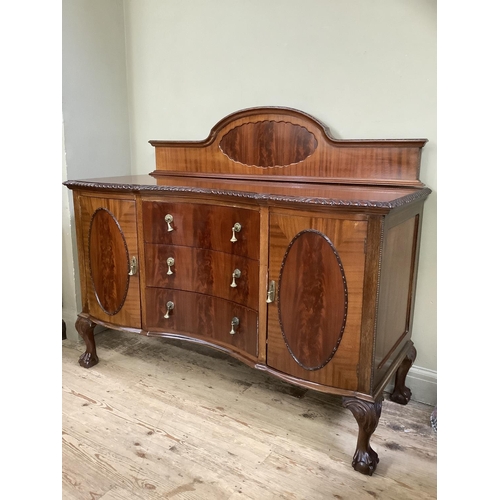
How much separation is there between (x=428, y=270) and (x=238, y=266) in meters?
0.78

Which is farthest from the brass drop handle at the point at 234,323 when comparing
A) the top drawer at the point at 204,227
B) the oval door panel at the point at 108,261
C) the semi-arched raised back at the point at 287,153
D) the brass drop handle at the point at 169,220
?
the semi-arched raised back at the point at 287,153

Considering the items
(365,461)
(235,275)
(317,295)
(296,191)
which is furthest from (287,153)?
(365,461)

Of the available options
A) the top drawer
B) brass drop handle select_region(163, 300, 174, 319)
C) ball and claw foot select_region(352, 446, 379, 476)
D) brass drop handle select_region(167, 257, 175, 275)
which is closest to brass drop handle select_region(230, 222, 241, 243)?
the top drawer

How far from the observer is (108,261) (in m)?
1.96

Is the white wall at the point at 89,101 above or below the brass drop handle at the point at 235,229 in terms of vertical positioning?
above

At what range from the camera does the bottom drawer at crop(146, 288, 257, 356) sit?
1674 millimetres

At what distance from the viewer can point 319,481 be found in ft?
4.64

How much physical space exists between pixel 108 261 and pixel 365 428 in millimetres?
1253

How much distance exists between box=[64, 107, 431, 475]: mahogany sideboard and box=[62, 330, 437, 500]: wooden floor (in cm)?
12

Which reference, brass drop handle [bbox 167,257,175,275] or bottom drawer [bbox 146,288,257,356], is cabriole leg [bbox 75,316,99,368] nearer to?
bottom drawer [bbox 146,288,257,356]

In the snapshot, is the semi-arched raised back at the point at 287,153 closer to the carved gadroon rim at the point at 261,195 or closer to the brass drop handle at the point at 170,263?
the carved gadroon rim at the point at 261,195

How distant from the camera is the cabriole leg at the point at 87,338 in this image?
6.98 ft

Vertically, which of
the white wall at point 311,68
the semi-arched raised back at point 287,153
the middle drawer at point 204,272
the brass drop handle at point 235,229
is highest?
the white wall at point 311,68

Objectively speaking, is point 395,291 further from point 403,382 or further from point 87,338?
point 87,338
